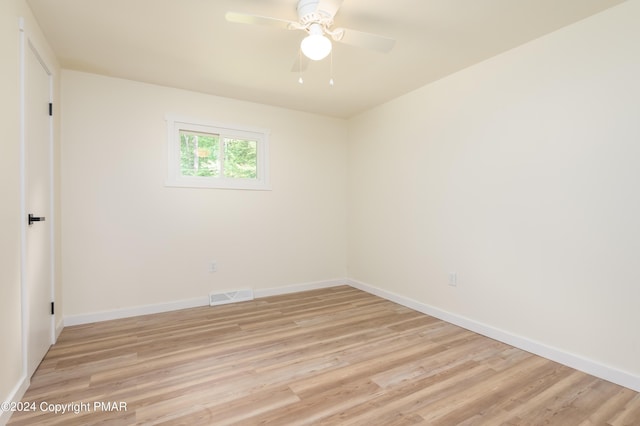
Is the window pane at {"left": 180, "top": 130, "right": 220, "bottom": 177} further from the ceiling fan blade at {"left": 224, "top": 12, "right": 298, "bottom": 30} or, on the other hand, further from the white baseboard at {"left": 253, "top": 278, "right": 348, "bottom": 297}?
→ the ceiling fan blade at {"left": 224, "top": 12, "right": 298, "bottom": 30}

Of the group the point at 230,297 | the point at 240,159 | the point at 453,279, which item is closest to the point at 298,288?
the point at 230,297

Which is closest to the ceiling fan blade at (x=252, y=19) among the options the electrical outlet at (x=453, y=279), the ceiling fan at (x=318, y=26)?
the ceiling fan at (x=318, y=26)

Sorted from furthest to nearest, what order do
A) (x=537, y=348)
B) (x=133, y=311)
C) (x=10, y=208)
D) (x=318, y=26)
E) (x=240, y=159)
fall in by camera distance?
(x=240, y=159), (x=133, y=311), (x=537, y=348), (x=318, y=26), (x=10, y=208)

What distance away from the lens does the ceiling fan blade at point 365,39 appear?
6.36ft

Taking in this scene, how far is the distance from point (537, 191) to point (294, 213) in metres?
2.81

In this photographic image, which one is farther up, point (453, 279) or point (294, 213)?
point (294, 213)

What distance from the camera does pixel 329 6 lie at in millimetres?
1788

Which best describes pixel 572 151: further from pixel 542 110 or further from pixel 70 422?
pixel 70 422

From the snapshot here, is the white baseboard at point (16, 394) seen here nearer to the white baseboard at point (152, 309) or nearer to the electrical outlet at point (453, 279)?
the white baseboard at point (152, 309)

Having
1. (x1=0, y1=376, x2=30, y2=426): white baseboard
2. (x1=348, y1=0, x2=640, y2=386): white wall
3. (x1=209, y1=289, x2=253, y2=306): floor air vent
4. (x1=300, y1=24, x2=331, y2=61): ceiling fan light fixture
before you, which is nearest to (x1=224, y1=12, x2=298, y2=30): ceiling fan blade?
(x1=300, y1=24, x2=331, y2=61): ceiling fan light fixture

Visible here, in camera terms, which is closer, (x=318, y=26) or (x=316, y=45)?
(x=316, y=45)

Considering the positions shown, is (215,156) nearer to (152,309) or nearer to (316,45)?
(152,309)

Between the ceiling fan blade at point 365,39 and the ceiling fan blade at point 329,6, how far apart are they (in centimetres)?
13

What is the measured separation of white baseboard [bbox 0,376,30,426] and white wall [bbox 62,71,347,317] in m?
1.30
